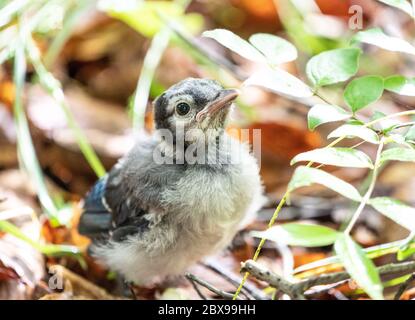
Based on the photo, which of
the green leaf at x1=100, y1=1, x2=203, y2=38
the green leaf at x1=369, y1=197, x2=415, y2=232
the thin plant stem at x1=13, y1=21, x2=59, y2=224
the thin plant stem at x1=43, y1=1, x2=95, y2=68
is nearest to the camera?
the green leaf at x1=369, y1=197, x2=415, y2=232

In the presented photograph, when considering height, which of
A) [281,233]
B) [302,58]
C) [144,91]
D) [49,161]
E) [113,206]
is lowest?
[281,233]

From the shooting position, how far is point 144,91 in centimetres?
260

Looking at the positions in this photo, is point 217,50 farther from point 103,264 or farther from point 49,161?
point 103,264

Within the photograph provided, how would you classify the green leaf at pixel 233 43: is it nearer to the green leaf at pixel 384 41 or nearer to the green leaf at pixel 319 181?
the green leaf at pixel 384 41

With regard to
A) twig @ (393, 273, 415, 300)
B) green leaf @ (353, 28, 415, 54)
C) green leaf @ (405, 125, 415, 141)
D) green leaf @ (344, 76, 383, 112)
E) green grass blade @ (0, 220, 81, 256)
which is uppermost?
green leaf @ (353, 28, 415, 54)

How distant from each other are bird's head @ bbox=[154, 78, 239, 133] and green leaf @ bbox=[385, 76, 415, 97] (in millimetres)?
527

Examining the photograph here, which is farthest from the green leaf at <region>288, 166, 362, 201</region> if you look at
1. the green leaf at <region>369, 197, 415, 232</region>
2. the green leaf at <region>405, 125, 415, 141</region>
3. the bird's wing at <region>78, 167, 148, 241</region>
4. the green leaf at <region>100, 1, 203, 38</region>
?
the green leaf at <region>100, 1, 203, 38</region>

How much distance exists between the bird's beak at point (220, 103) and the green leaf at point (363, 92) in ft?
1.66

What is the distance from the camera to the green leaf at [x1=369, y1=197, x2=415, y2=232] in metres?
1.08

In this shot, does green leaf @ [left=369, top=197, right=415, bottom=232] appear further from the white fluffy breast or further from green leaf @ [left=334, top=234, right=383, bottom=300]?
the white fluffy breast

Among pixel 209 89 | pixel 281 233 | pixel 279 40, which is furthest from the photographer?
pixel 209 89

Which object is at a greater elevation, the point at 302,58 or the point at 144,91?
the point at 302,58

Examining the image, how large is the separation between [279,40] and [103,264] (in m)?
1.10
